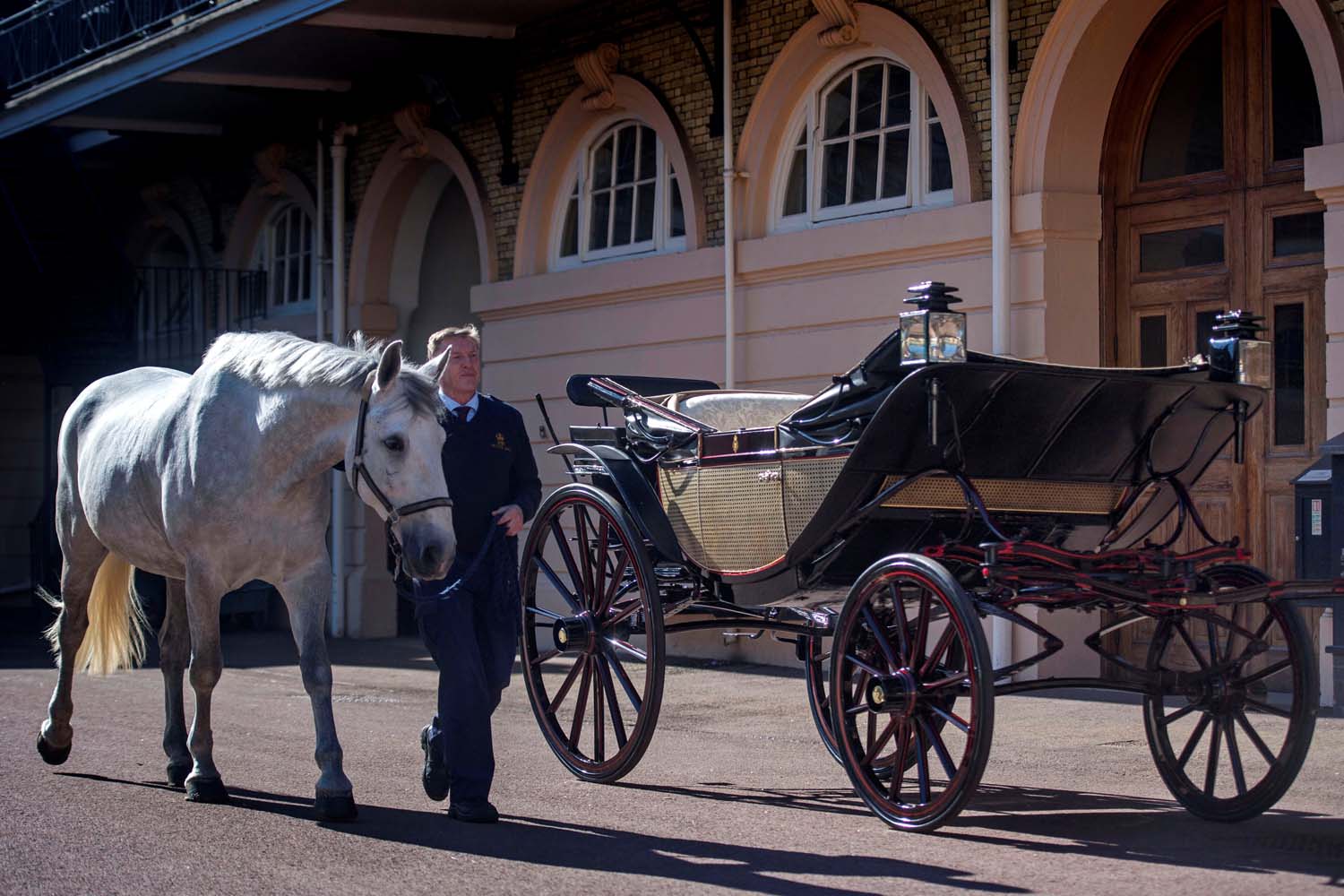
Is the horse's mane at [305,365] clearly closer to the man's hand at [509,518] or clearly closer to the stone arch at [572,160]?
the man's hand at [509,518]

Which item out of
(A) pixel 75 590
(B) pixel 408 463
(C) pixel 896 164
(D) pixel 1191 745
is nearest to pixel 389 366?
(B) pixel 408 463

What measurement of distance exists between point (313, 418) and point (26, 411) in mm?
17664

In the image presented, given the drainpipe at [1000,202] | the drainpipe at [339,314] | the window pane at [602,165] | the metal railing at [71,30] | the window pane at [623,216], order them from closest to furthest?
the drainpipe at [1000,202]
the window pane at [623,216]
the window pane at [602,165]
the drainpipe at [339,314]
the metal railing at [71,30]

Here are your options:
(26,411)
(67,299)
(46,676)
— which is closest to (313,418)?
(46,676)

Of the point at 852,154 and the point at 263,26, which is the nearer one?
the point at 852,154

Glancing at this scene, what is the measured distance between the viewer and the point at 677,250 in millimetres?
13234

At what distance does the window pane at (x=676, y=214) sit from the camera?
13.3 metres

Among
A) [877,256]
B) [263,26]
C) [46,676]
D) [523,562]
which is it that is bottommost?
[46,676]

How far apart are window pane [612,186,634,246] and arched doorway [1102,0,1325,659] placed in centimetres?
450

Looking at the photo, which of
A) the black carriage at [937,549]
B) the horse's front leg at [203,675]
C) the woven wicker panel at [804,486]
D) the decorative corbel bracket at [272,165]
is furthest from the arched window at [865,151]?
the decorative corbel bracket at [272,165]

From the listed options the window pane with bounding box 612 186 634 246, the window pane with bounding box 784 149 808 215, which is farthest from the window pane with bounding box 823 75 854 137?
the window pane with bounding box 612 186 634 246

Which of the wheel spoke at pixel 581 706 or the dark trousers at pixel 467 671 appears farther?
the wheel spoke at pixel 581 706

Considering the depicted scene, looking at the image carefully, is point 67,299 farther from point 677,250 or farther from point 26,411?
point 677,250

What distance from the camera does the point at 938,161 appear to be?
36.8ft
